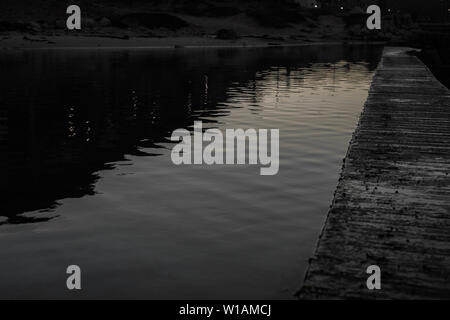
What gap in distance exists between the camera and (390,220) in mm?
9328

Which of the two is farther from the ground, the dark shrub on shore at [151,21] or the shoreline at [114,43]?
the dark shrub on shore at [151,21]

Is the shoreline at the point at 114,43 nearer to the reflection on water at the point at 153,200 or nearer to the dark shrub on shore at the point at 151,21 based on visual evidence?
the dark shrub on shore at the point at 151,21

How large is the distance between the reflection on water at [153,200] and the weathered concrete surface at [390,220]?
0.68m

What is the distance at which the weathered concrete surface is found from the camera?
277 inches

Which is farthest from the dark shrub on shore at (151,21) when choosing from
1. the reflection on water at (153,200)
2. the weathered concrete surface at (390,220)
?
the weathered concrete surface at (390,220)

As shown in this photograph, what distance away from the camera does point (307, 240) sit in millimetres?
9758

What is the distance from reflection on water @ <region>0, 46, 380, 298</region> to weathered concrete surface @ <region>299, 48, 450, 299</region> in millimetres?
676

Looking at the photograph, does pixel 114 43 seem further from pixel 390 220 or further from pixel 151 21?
pixel 390 220

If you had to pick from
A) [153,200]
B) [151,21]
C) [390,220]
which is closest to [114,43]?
[151,21]

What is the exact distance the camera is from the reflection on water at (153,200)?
27.1ft

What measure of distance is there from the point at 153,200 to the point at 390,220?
471 centimetres
